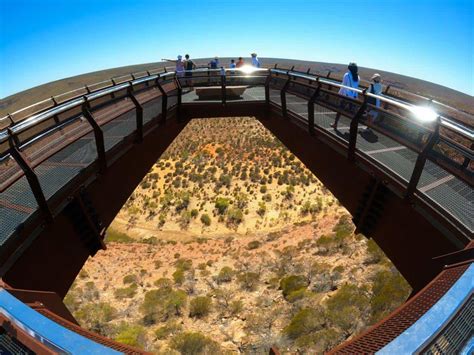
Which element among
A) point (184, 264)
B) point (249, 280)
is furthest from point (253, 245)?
point (184, 264)

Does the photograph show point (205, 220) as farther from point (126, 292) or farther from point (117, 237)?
point (126, 292)

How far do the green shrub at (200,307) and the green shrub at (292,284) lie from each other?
5.34 metres

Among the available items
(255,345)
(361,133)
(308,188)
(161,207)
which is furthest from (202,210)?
(361,133)

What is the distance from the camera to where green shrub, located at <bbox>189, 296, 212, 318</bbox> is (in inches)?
902

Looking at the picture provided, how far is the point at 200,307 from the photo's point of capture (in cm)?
2309

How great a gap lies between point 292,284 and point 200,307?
6612 millimetres

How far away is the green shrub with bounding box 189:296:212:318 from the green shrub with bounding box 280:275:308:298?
17.5 feet

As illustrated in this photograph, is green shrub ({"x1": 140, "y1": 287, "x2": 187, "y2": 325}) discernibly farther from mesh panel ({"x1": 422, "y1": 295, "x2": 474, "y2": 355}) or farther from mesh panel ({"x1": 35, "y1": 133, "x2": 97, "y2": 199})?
mesh panel ({"x1": 422, "y1": 295, "x2": 474, "y2": 355})

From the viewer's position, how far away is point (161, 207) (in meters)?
43.3

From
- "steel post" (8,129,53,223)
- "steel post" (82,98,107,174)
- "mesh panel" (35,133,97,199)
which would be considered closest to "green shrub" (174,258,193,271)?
"mesh panel" (35,133,97,199)

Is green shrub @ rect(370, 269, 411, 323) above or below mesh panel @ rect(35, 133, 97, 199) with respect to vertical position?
below

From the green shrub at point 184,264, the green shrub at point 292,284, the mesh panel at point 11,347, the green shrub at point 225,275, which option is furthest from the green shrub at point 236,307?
the mesh panel at point 11,347

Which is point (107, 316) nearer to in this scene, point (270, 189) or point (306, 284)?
point (306, 284)

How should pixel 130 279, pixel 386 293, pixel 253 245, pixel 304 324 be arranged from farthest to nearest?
pixel 253 245 → pixel 130 279 → pixel 386 293 → pixel 304 324
